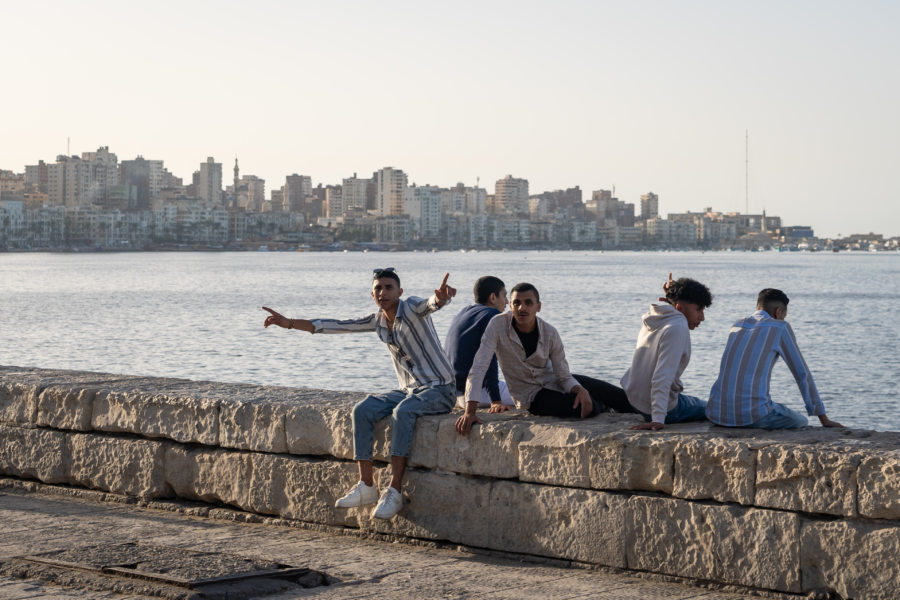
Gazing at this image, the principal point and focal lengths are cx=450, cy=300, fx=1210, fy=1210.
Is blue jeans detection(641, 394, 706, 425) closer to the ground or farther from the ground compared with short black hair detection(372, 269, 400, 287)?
closer to the ground

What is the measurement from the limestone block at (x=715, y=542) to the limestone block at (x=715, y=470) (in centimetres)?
6

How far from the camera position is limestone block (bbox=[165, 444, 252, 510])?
695 centimetres

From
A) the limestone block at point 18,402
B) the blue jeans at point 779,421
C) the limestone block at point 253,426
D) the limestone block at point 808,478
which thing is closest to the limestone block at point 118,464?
the limestone block at point 18,402

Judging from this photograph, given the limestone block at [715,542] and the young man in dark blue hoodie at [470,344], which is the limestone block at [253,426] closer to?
the young man in dark blue hoodie at [470,344]

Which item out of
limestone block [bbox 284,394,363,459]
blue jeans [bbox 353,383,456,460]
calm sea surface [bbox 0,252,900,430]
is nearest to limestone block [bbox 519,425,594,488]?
blue jeans [bbox 353,383,456,460]

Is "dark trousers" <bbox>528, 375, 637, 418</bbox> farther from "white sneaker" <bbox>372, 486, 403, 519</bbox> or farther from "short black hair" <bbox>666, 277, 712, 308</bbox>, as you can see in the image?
"white sneaker" <bbox>372, 486, 403, 519</bbox>

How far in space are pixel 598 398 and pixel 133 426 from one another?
283 cm

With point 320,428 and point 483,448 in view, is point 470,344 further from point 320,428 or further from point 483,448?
point 483,448

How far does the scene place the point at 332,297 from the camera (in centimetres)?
6894

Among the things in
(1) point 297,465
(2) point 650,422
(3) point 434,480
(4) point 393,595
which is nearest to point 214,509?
(1) point 297,465

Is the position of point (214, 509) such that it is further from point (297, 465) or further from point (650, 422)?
point (650, 422)

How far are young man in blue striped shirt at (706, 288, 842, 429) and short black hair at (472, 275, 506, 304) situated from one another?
191cm

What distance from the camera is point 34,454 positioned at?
25.5 ft

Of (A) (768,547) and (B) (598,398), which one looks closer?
(A) (768,547)
